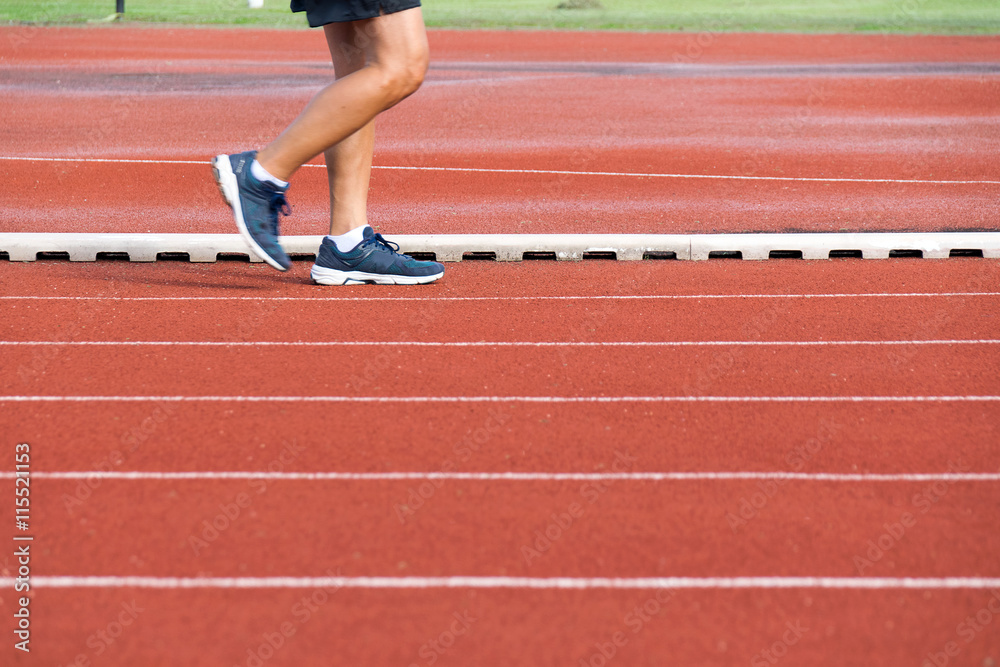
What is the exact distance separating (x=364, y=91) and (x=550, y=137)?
16.9ft

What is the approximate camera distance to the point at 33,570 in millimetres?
2117

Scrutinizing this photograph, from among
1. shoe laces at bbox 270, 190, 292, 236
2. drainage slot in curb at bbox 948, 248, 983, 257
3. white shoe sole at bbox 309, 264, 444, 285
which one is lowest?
white shoe sole at bbox 309, 264, 444, 285

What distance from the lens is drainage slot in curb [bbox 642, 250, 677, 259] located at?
15.7 ft

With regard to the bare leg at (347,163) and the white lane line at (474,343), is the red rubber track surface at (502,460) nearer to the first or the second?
the white lane line at (474,343)

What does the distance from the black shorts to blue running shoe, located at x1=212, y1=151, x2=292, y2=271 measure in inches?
19.8

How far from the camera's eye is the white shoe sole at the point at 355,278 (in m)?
4.19

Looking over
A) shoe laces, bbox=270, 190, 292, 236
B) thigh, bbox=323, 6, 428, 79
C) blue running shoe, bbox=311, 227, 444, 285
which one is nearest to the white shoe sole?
blue running shoe, bbox=311, 227, 444, 285

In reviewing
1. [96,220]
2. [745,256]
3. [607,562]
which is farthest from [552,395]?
[96,220]

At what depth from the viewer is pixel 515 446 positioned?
8.87 ft

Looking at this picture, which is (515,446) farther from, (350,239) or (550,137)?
(550,137)

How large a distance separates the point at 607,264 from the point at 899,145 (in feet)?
15.1

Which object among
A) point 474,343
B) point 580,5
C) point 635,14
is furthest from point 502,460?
point 580,5

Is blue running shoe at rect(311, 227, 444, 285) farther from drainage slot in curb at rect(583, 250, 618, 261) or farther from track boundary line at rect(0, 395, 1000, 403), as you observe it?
track boundary line at rect(0, 395, 1000, 403)

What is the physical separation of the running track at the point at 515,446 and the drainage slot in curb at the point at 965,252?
0.18 meters
